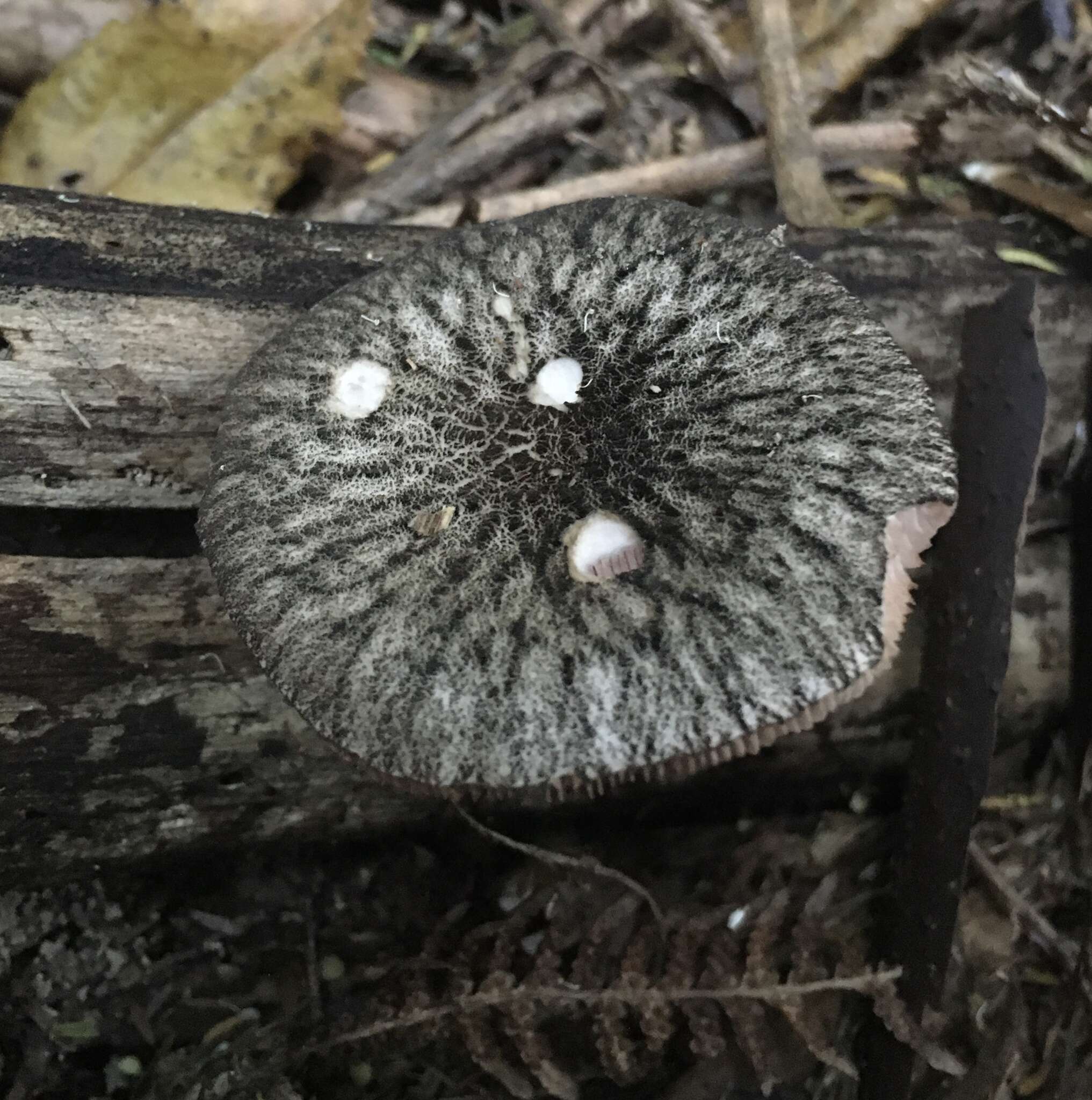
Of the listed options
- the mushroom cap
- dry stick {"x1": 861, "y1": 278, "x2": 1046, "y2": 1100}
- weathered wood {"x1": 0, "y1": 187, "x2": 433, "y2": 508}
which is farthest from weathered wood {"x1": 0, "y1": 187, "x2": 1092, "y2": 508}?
the mushroom cap

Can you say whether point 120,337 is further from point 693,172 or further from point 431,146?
point 693,172

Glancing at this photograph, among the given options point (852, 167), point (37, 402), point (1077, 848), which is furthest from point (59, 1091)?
point (852, 167)

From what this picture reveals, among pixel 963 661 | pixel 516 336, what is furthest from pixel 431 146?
pixel 963 661

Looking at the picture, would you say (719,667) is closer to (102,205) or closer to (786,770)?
(786,770)

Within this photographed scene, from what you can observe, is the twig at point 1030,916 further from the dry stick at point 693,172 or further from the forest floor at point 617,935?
the dry stick at point 693,172

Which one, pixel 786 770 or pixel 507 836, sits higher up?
pixel 786 770

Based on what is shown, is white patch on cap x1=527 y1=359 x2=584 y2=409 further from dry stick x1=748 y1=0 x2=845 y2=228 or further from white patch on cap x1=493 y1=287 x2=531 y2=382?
dry stick x1=748 y1=0 x2=845 y2=228

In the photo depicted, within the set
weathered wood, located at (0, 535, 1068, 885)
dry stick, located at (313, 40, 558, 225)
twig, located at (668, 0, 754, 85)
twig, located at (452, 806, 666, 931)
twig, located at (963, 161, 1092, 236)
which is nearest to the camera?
weathered wood, located at (0, 535, 1068, 885)
